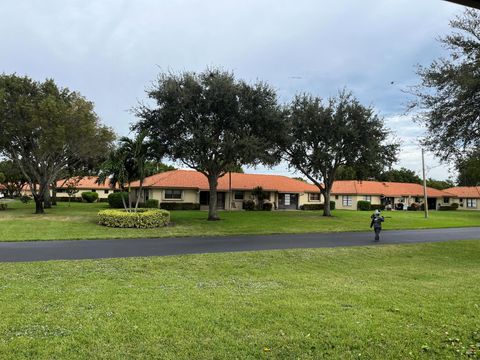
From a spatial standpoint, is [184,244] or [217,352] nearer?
[217,352]

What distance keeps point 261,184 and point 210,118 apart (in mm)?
22105

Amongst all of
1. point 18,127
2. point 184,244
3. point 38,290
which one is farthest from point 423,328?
point 18,127

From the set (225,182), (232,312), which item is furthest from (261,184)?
(232,312)

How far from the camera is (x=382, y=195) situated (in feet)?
197

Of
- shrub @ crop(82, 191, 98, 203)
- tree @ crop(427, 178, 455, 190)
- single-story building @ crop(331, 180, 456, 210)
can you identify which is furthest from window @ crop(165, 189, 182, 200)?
tree @ crop(427, 178, 455, 190)

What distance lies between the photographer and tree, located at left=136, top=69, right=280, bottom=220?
83.3 feet

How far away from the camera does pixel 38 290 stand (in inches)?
290

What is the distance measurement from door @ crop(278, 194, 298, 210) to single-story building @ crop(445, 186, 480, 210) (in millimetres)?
35729

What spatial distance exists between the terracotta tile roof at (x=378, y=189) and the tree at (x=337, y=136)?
68.9 ft

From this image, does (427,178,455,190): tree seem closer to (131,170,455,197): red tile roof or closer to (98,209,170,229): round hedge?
(131,170,455,197): red tile roof

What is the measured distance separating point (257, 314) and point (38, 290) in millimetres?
4297

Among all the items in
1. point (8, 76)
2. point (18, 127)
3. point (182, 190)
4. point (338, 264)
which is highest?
point (8, 76)

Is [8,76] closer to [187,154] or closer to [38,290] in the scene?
[187,154]

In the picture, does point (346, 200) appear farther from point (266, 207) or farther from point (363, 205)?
point (266, 207)
